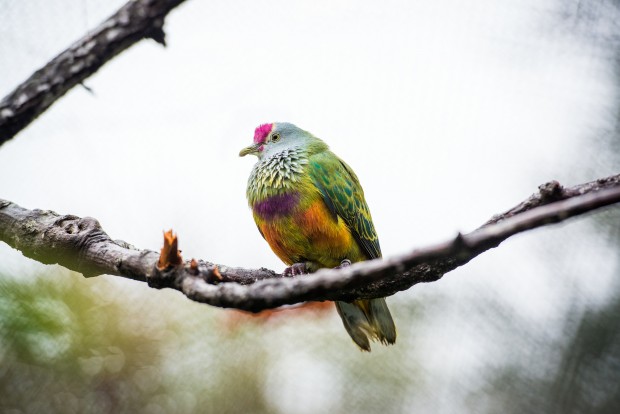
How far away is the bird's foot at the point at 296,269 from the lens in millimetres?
2779

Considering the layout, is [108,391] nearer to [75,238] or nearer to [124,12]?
[75,238]

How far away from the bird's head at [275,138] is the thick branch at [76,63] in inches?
72.6

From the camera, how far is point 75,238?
1.81 metres

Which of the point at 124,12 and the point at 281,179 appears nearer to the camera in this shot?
the point at 124,12

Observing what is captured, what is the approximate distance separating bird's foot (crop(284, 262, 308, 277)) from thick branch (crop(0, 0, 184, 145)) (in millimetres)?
1558

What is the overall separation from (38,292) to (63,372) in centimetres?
51

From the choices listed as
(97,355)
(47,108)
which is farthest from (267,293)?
(97,355)

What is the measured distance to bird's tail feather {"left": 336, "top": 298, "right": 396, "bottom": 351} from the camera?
277cm

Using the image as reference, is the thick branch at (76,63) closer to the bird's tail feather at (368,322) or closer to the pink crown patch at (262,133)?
the bird's tail feather at (368,322)

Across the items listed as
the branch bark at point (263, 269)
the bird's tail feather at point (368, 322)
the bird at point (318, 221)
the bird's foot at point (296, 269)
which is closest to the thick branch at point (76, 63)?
the branch bark at point (263, 269)

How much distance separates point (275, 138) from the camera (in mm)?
3396

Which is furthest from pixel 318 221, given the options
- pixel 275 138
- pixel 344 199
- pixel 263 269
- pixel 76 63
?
pixel 76 63

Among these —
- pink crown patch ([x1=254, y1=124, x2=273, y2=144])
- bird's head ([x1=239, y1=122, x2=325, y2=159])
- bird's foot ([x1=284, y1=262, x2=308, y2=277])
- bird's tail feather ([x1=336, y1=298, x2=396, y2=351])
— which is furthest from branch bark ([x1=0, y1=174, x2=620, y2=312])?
pink crown patch ([x1=254, y1=124, x2=273, y2=144])

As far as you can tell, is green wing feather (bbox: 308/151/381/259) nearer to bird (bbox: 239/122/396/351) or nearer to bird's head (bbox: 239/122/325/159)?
bird (bbox: 239/122/396/351)
